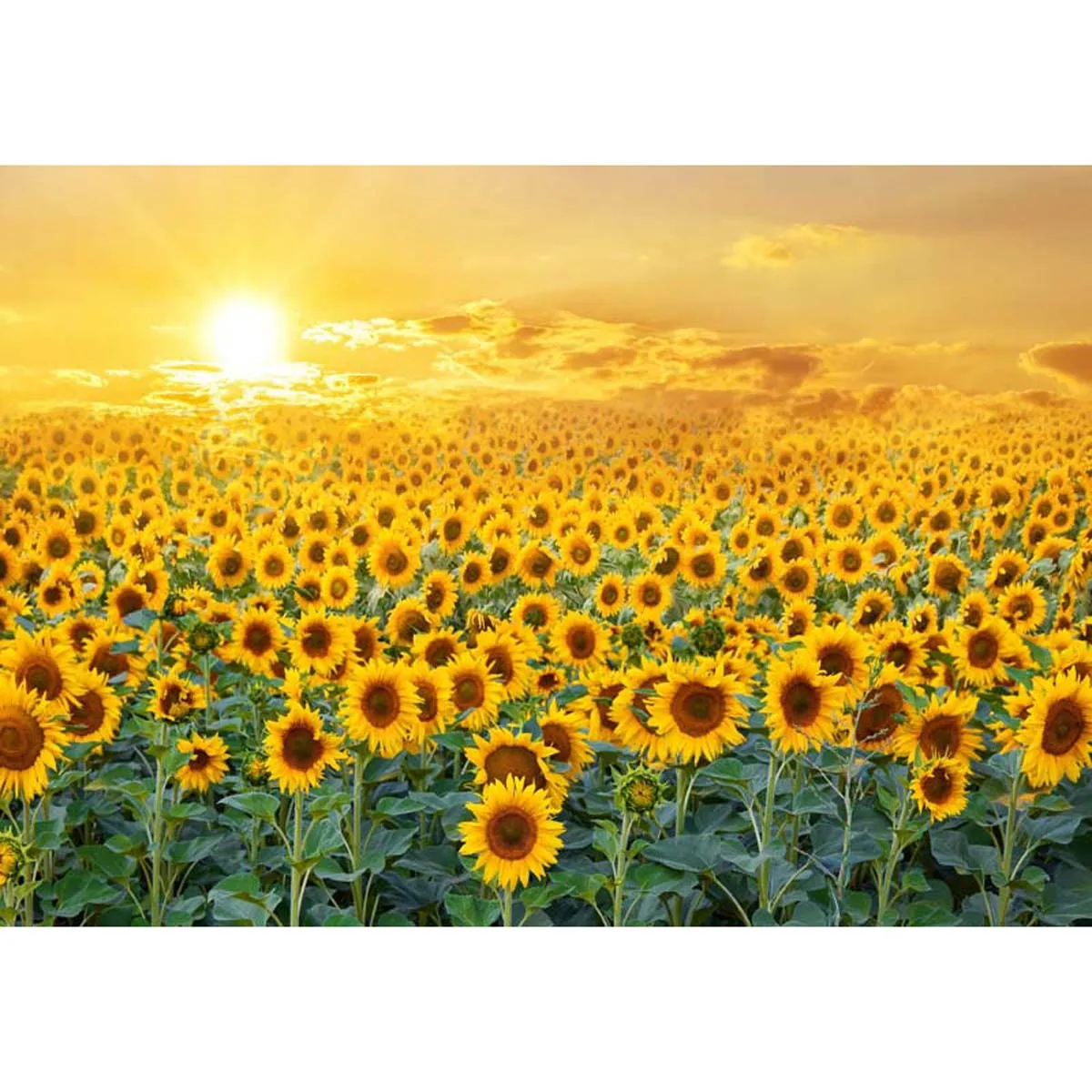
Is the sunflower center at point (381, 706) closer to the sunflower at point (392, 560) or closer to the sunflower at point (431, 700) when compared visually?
the sunflower at point (431, 700)

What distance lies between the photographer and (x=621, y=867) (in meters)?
3.00

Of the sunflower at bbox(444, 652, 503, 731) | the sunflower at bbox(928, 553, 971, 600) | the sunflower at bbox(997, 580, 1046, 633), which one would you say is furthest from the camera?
the sunflower at bbox(928, 553, 971, 600)

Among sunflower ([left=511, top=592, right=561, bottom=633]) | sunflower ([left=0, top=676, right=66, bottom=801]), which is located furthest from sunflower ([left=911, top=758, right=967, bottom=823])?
sunflower ([left=0, top=676, right=66, bottom=801])

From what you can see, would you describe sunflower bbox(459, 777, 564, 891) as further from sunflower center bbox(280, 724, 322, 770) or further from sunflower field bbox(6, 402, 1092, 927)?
sunflower center bbox(280, 724, 322, 770)

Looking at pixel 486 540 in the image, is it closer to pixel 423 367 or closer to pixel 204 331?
pixel 423 367

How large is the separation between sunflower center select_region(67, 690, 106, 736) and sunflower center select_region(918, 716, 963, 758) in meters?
2.16

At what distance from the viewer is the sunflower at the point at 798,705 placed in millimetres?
3045

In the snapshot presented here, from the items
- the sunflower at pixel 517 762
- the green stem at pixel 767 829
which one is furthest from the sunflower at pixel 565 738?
the green stem at pixel 767 829

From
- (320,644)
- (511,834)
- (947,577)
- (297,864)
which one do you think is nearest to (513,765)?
(511,834)

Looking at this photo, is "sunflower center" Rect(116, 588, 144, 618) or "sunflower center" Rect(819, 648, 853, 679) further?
"sunflower center" Rect(116, 588, 144, 618)

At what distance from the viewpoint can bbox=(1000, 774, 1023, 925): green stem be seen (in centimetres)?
302

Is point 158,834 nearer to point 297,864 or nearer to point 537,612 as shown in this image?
point 297,864

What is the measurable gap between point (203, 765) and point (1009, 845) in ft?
6.93
